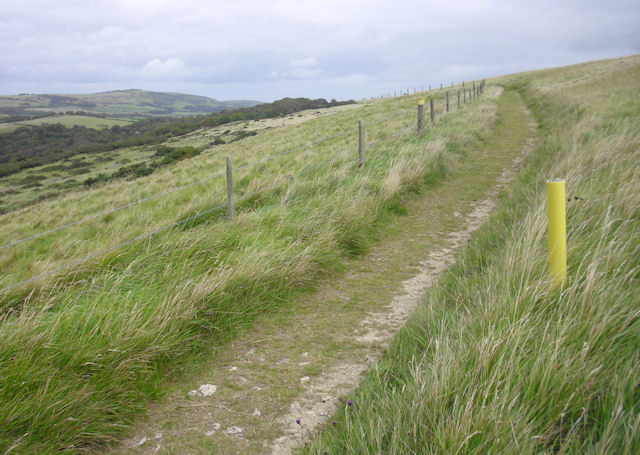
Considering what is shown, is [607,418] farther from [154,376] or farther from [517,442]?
[154,376]

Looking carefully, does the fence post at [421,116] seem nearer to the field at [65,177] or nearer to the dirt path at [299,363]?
the dirt path at [299,363]

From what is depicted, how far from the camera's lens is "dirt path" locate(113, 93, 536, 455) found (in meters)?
2.63

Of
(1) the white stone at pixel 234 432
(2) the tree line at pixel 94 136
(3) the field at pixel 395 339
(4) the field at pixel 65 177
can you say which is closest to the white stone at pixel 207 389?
(3) the field at pixel 395 339

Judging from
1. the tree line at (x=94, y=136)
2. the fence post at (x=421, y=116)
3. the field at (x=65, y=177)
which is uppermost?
the tree line at (x=94, y=136)

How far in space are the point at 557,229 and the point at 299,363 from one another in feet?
6.69

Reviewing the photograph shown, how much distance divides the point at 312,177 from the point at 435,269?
3.66m

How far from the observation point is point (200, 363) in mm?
3318

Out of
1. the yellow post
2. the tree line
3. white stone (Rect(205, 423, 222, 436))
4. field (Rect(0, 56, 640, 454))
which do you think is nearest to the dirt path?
white stone (Rect(205, 423, 222, 436))

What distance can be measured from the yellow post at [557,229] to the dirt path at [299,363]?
136 centimetres

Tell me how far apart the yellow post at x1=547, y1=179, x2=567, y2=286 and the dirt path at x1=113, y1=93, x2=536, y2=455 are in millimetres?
1360

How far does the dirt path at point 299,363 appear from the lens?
2629mm

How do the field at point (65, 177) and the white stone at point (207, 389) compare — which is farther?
the field at point (65, 177)

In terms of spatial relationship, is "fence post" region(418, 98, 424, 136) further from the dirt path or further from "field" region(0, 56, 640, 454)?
the dirt path

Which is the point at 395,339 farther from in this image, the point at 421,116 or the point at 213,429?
the point at 421,116
